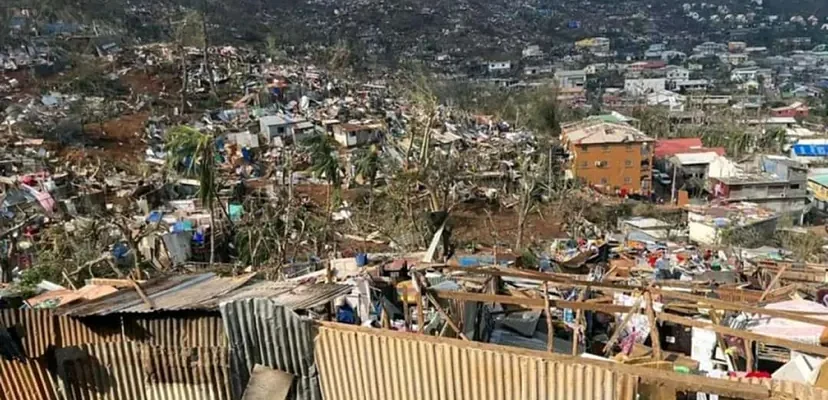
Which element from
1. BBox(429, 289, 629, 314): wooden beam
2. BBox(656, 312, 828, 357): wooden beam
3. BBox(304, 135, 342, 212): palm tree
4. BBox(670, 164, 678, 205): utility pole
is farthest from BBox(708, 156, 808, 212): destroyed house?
BBox(656, 312, 828, 357): wooden beam

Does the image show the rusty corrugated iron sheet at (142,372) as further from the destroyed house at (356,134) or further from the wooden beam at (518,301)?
the destroyed house at (356,134)

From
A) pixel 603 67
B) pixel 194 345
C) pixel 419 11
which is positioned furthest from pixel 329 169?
pixel 419 11

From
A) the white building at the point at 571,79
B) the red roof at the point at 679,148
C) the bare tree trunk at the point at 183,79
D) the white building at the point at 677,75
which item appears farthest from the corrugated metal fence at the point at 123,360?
the white building at the point at 677,75

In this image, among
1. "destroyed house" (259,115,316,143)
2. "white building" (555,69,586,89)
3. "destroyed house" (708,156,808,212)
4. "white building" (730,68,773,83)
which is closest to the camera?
"destroyed house" (708,156,808,212)

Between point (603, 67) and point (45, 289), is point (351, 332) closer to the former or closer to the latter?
point (45, 289)

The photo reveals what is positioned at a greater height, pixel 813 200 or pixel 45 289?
pixel 45 289

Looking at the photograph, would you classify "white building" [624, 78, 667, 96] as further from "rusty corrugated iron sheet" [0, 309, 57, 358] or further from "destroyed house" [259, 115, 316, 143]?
"rusty corrugated iron sheet" [0, 309, 57, 358]

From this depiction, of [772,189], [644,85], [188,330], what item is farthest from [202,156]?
[644,85]
